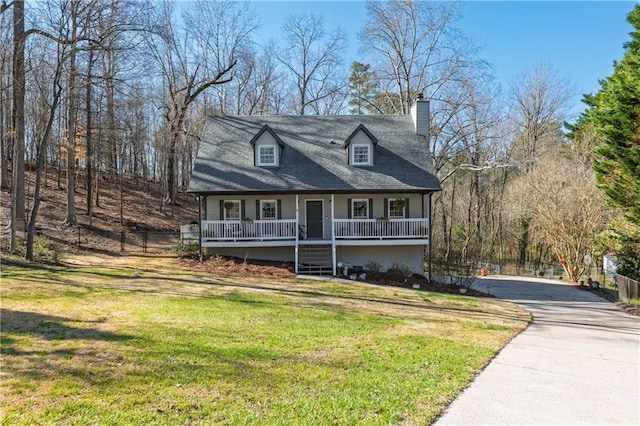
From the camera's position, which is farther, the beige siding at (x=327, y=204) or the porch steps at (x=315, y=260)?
the beige siding at (x=327, y=204)

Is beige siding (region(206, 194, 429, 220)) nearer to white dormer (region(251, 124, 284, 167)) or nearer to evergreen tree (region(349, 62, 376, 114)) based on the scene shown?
white dormer (region(251, 124, 284, 167))

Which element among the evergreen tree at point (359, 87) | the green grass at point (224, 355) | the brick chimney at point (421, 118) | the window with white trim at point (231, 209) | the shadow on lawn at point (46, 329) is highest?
the evergreen tree at point (359, 87)

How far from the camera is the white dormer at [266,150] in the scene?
18766mm

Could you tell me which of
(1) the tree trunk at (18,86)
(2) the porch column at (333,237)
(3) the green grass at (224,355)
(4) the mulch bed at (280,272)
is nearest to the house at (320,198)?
(2) the porch column at (333,237)

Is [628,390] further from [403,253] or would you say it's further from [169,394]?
[403,253]

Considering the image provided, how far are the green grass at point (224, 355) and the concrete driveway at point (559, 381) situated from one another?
317mm

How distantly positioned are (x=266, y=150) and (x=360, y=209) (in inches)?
217

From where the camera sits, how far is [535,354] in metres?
7.06

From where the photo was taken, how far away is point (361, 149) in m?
18.8

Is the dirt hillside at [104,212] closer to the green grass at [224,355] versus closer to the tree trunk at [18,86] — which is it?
the tree trunk at [18,86]

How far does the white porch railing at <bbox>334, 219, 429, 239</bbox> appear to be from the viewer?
1723 centimetres

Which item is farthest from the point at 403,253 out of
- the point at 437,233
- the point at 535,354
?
the point at 437,233

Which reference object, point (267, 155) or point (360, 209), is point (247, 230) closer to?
point (267, 155)

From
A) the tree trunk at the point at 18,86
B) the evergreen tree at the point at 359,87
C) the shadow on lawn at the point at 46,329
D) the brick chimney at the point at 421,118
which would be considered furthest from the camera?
the evergreen tree at the point at 359,87
